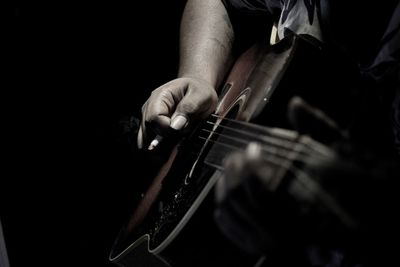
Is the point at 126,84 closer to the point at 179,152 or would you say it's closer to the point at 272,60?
the point at 179,152

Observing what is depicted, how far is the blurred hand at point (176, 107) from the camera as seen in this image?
3.92ft

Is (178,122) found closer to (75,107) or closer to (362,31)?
(362,31)

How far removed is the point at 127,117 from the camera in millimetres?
2215

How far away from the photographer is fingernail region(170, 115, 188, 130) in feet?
3.86

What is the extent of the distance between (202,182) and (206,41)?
0.90m

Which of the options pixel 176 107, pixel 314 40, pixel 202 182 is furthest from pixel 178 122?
pixel 314 40

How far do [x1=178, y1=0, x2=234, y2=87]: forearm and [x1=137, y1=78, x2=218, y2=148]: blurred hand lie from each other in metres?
0.19

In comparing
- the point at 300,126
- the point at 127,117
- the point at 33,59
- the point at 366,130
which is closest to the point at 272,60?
the point at 366,130

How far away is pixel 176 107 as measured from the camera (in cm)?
129

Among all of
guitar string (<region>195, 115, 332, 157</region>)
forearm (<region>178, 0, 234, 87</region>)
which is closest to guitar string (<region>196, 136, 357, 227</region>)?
guitar string (<region>195, 115, 332, 157</region>)

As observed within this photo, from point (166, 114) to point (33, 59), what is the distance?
1354mm

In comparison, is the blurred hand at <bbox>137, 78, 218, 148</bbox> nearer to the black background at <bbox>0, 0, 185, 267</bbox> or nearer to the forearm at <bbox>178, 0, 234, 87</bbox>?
the forearm at <bbox>178, 0, 234, 87</bbox>

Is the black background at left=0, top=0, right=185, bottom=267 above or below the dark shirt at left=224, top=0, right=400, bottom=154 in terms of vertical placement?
below

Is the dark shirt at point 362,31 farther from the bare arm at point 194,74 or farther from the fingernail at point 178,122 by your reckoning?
the fingernail at point 178,122
